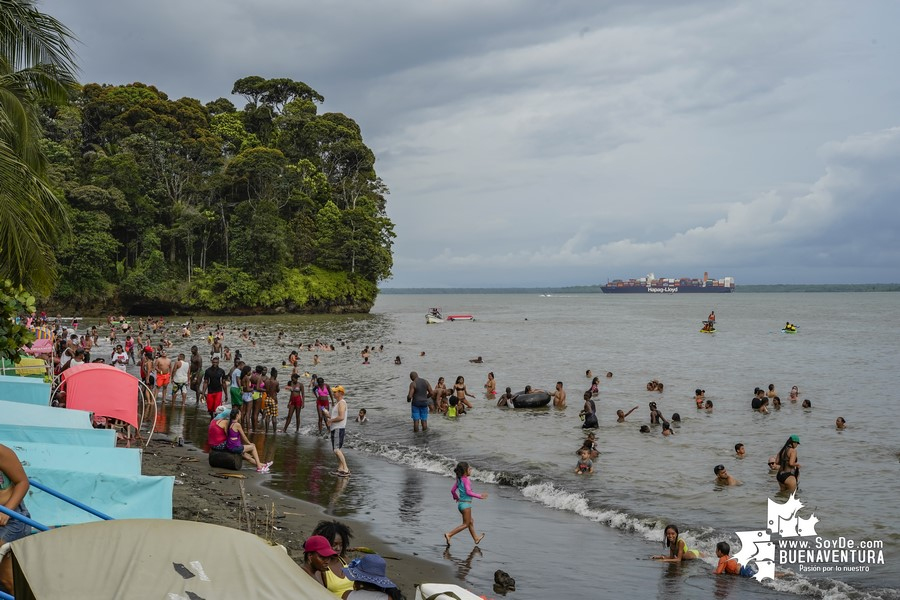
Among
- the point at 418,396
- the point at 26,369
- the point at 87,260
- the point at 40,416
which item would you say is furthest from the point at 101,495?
the point at 87,260

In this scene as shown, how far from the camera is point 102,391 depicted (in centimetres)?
1322

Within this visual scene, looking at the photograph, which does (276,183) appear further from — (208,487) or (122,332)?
(208,487)

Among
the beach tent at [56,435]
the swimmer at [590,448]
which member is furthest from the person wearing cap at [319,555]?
the swimmer at [590,448]

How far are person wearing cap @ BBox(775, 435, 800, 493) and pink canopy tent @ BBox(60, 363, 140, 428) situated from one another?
12.5m

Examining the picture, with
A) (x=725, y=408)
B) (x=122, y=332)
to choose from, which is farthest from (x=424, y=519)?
(x=122, y=332)

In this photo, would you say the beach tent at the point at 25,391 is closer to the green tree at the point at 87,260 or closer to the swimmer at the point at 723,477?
the swimmer at the point at 723,477

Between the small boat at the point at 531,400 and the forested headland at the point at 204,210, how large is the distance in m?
47.3

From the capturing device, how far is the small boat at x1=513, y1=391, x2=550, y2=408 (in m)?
25.3

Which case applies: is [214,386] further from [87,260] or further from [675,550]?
[87,260]

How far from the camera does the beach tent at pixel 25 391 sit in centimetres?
1248

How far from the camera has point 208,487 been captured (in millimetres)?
12438

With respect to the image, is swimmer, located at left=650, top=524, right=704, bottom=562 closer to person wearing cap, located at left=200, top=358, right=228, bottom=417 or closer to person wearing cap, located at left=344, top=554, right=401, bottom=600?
person wearing cap, located at left=344, top=554, right=401, bottom=600

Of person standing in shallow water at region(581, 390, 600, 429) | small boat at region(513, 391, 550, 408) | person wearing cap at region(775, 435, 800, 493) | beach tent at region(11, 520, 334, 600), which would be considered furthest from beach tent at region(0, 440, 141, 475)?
small boat at region(513, 391, 550, 408)

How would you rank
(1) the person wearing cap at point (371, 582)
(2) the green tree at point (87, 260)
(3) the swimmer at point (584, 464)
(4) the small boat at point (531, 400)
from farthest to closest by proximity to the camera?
(2) the green tree at point (87, 260) < (4) the small boat at point (531, 400) < (3) the swimmer at point (584, 464) < (1) the person wearing cap at point (371, 582)
